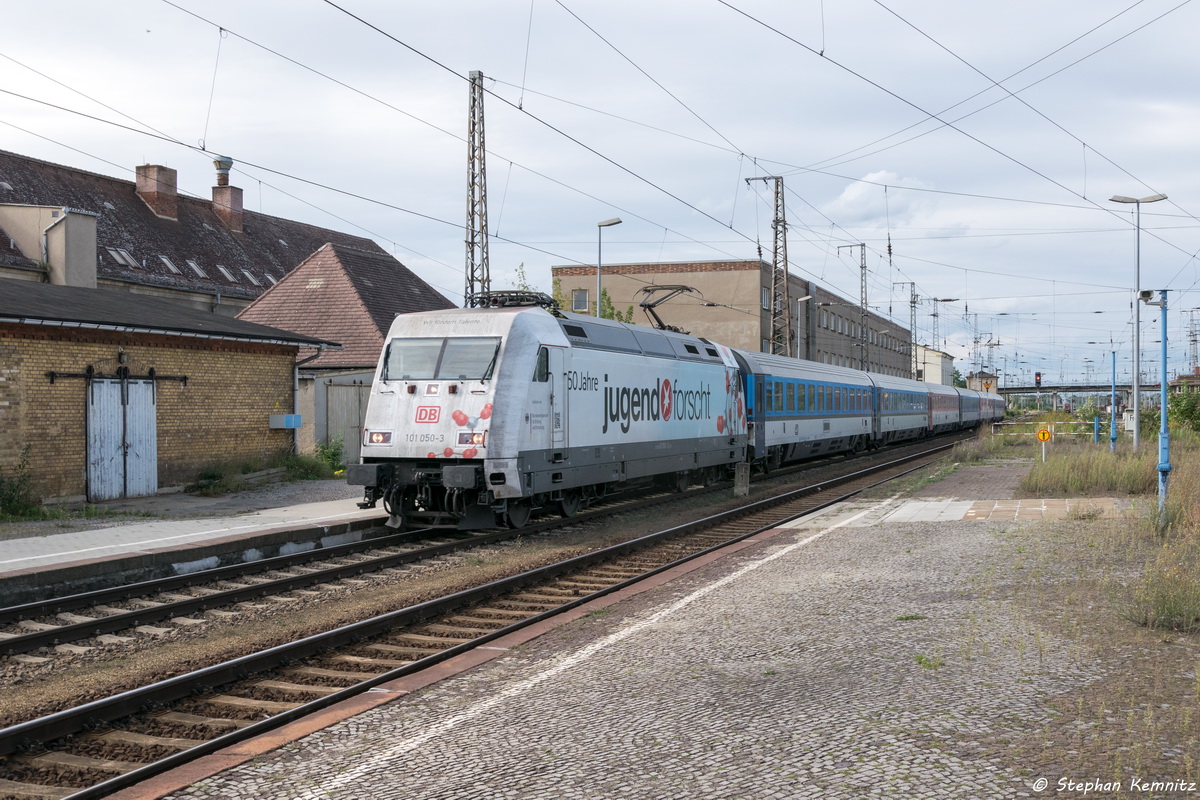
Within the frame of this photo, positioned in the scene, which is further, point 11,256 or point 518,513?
point 11,256

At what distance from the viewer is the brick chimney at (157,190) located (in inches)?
1686

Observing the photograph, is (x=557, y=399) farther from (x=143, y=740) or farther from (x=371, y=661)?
(x=143, y=740)

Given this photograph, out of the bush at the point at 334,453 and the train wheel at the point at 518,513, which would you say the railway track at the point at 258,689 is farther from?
the bush at the point at 334,453

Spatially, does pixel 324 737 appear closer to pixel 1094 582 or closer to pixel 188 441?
pixel 1094 582

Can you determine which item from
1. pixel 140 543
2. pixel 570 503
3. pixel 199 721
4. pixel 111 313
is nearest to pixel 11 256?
pixel 111 313

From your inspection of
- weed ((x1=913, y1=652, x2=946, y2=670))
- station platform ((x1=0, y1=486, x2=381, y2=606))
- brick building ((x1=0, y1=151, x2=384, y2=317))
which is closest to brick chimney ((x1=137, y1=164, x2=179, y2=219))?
brick building ((x1=0, y1=151, x2=384, y2=317))

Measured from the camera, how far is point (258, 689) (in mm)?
7066

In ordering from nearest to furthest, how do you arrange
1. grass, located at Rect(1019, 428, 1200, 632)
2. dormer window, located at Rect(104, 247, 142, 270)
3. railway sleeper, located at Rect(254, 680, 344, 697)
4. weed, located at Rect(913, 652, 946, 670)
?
1. weed, located at Rect(913, 652, 946, 670)
2. railway sleeper, located at Rect(254, 680, 344, 697)
3. grass, located at Rect(1019, 428, 1200, 632)
4. dormer window, located at Rect(104, 247, 142, 270)

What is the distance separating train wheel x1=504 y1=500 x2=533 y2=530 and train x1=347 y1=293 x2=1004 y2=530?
2 centimetres

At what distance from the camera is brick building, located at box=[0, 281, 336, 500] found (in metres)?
15.9

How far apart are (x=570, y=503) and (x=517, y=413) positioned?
3.01m

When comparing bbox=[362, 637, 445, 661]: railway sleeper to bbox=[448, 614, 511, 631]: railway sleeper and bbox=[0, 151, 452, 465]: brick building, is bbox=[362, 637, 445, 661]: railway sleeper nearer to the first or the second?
bbox=[448, 614, 511, 631]: railway sleeper

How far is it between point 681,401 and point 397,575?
867 cm

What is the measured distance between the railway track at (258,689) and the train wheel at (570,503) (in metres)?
3.85
